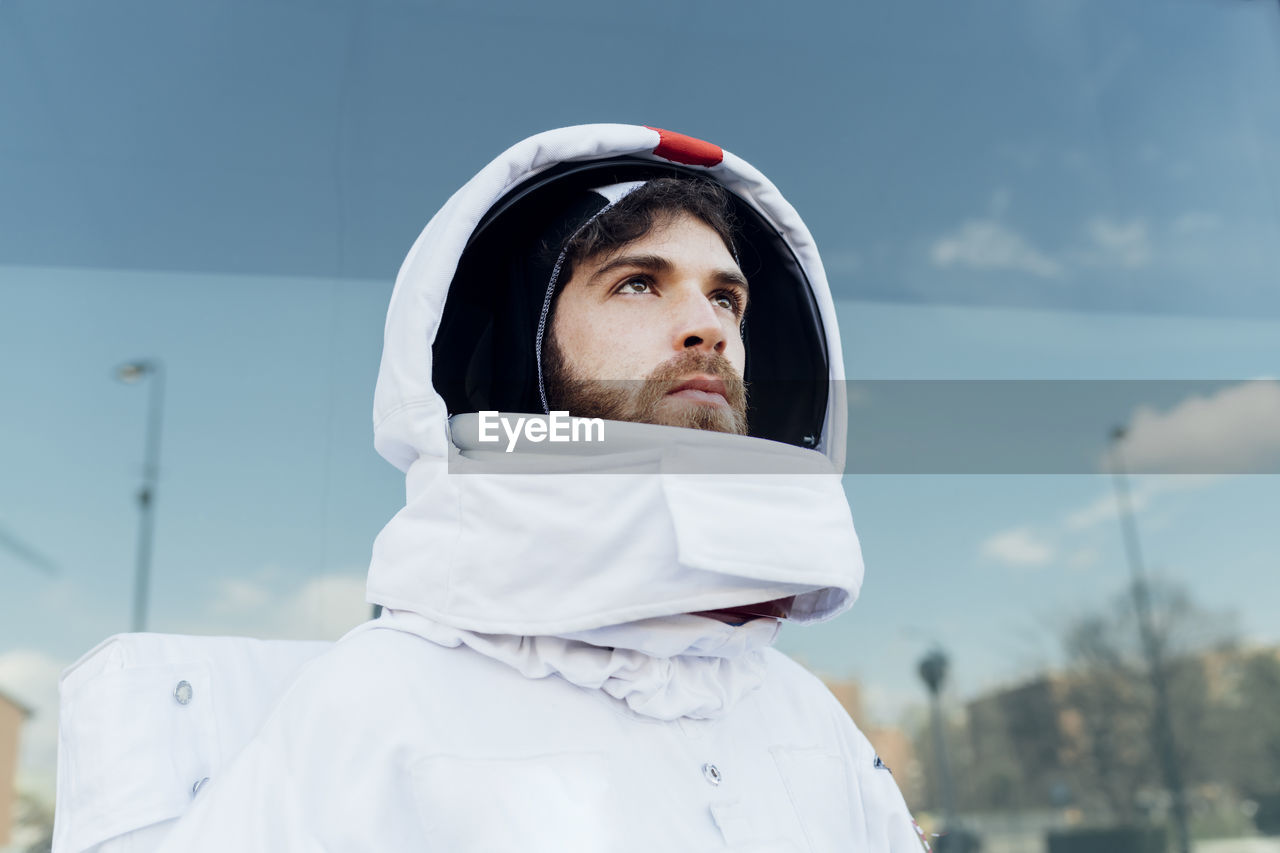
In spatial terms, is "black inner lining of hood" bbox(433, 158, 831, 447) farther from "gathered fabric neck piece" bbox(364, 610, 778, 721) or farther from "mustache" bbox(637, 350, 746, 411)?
"gathered fabric neck piece" bbox(364, 610, 778, 721)

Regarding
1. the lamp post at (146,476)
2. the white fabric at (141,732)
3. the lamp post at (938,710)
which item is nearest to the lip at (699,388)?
the white fabric at (141,732)

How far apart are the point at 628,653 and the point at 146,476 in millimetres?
1948

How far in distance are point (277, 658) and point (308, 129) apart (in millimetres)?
1863

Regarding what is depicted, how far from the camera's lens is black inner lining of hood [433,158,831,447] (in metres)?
1.17

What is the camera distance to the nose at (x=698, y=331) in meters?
1.07

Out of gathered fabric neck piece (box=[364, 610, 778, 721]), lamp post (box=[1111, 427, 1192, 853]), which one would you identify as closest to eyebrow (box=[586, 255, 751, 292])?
gathered fabric neck piece (box=[364, 610, 778, 721])

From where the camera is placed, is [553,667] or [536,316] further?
[536,316]

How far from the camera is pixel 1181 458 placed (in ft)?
12.1

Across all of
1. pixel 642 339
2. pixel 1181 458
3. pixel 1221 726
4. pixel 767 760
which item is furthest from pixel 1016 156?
pixel 1221 726

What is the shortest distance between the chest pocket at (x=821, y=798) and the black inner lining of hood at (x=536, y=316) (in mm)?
465

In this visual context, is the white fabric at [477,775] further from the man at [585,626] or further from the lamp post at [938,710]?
the lamp post at [938,710]

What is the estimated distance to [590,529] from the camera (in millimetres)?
814

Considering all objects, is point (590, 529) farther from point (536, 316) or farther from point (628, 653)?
point (536, 316)

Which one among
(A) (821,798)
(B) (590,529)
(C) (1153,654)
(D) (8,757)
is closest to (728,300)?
(B) (590,529)
